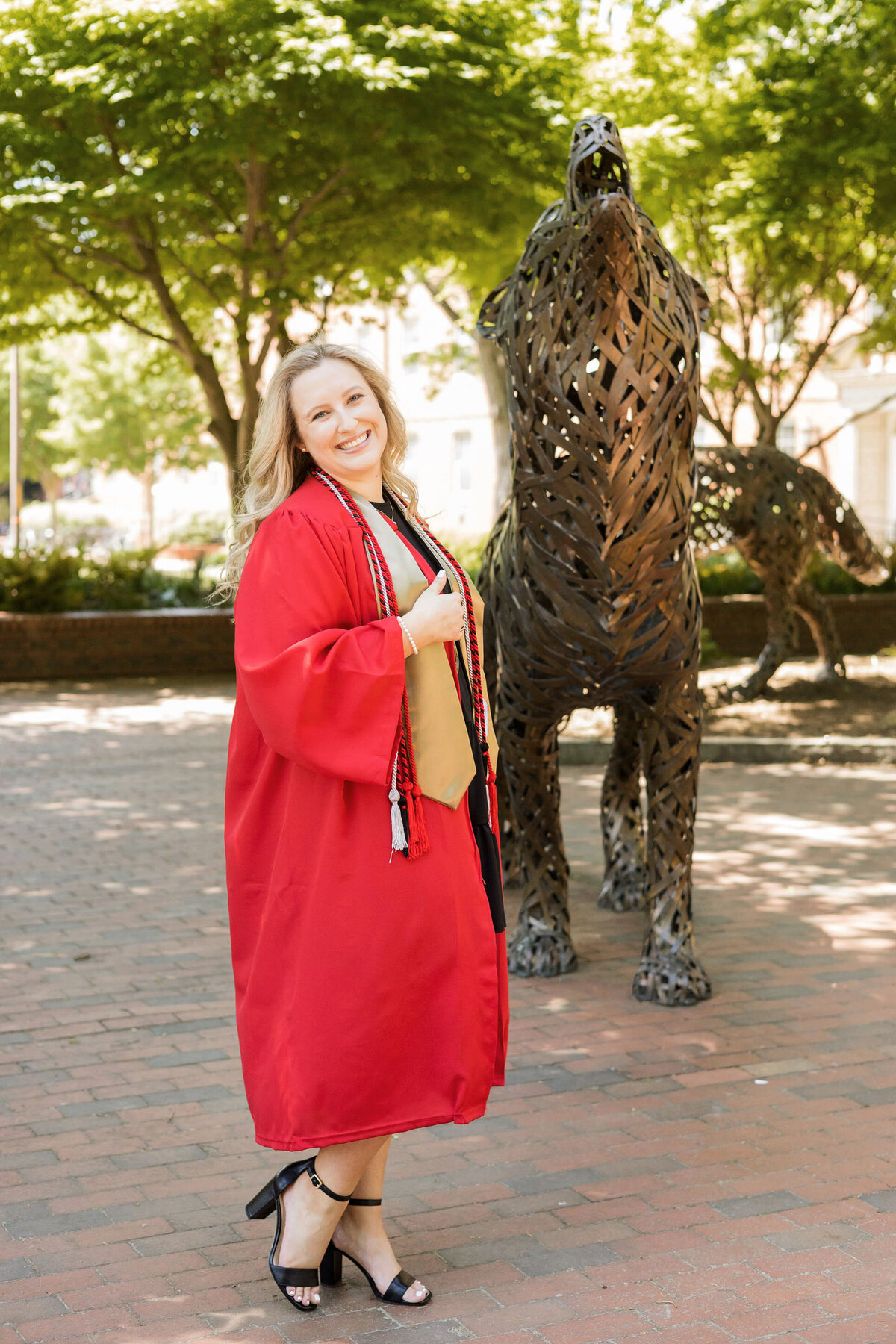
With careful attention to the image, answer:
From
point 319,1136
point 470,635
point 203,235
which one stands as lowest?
point 319,1136

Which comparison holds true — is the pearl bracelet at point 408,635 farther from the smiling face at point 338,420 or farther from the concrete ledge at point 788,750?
the concrete ledge at point 788,750

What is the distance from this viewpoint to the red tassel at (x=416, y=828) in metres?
2.90

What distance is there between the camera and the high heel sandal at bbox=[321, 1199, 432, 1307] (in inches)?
122

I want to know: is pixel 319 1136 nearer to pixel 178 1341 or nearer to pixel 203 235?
pixel 178 1341

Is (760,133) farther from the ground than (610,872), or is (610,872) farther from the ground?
(760,133)

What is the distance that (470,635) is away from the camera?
3.14m

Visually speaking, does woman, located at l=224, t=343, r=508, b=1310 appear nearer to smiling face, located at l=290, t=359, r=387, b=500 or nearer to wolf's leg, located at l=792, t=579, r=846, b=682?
smiling face, located at l=290, t=359, r=387, b=500

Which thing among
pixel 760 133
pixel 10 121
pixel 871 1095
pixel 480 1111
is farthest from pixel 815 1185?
pixel 760 133

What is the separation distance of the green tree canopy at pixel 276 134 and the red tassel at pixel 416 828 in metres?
9.74

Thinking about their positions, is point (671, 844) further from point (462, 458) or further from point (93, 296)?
point (462, 458)

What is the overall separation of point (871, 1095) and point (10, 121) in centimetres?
1138

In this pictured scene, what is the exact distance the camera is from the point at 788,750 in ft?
33.8

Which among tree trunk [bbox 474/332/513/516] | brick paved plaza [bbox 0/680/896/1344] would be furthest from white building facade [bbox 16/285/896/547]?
brick paved plaza [bbox 0/680/896/1344]

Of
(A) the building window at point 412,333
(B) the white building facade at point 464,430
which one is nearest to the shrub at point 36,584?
(B) the white building facade at point 464,430
